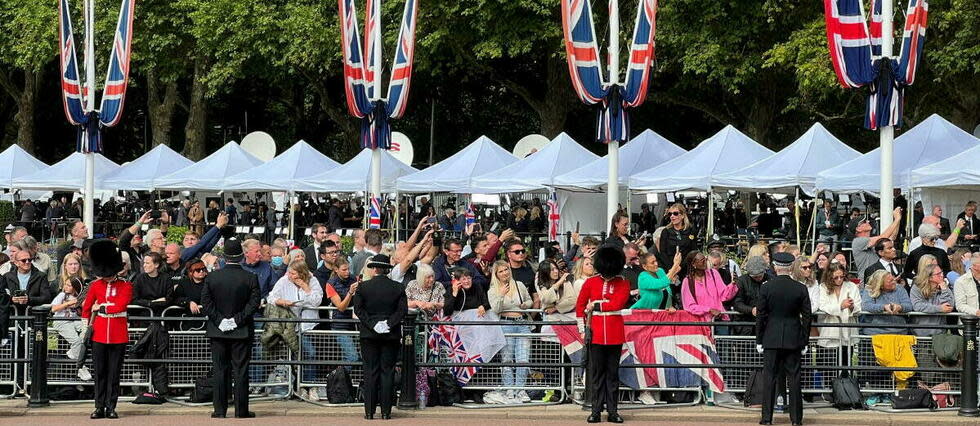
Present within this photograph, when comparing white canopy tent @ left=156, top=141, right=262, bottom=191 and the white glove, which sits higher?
white canopy tent @ left=156, top=141, right=262, bottom=191

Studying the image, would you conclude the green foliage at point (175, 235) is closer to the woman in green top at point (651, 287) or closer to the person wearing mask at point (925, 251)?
the person wearing mask at point (925, 251)

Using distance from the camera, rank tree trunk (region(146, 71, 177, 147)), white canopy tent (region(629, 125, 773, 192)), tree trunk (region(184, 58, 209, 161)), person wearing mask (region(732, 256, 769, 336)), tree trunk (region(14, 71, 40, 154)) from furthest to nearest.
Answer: tree trunk (region(14, 71, 40, 154))
tree trunk (region(146, 71, 177, 147))
tree trunk (region(184, 58, 209, 161))
white canopy tent (region(629, 125, 773, 192))
person wearing mask (region(732, 256, 769, 336))

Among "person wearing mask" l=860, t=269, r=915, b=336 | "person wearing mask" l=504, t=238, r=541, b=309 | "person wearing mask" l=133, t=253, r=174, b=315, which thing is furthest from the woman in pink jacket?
"person wearing mask" l=133, t=253, r=174, b=315

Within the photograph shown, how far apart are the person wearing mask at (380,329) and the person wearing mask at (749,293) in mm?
A: 3369

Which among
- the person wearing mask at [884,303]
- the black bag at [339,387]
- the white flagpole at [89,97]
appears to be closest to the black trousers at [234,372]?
the black bag at [339,387]

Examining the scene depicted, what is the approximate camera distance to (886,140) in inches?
821

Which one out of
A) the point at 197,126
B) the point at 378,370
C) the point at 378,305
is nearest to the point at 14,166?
the point at 197,126

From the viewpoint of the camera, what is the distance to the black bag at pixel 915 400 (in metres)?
14.4

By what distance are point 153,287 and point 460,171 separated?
19656mm

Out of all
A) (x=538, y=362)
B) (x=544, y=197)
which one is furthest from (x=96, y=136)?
(x=544, y=197)

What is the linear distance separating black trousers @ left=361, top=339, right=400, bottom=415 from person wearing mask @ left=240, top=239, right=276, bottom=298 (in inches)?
92.7

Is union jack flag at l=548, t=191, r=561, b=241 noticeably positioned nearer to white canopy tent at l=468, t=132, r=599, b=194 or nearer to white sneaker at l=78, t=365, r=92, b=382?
white canopy tent at l=468, t=132, r=599, b=194

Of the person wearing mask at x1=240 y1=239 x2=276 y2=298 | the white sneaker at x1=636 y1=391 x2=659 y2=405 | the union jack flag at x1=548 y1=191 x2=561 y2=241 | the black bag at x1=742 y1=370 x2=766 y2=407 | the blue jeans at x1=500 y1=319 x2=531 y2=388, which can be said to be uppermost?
the union jack flag at x1=548 y1=191 x2=561 y2=241

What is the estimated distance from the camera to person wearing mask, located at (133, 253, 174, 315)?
14977 millimetres
